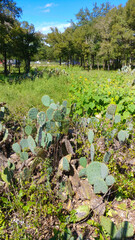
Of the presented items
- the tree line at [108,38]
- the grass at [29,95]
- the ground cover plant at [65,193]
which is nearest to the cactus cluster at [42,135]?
the ground cover plant at [65,193]

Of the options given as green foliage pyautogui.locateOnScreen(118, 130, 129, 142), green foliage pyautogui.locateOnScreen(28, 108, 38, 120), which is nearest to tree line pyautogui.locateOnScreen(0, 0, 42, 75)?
green foliage pyautogui.locateOnScreen(28, 108, 38, 120)

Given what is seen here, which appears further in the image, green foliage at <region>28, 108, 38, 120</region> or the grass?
the grass

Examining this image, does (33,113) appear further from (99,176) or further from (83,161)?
(99,176)

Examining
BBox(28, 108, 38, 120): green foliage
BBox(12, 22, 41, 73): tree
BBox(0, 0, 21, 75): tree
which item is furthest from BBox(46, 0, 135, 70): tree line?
BBox(28, 108, 38, 120): green foliage

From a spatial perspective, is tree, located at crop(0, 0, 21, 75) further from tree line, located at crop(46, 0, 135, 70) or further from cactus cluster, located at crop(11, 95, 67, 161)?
tree line, located at crop(46, 0, 135, 70)

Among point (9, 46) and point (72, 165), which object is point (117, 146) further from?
point (9, 46)

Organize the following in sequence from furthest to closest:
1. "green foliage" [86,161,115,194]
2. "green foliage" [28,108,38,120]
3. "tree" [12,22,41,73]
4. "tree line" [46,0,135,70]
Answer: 1. "tree line" [46,0,135,70]
2. "tree" [12,22,41,73]
3. "green foliage" [28,108,38,120]
4. "green foliage" [86,161,115,194]

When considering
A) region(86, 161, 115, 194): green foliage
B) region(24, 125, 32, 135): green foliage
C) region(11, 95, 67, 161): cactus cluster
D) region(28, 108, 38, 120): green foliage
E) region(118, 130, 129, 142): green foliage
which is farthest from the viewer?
region(28, 108, 38, 120): green foliage

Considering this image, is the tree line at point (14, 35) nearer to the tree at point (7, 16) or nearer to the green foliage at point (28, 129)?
the tree at point (7, 16)

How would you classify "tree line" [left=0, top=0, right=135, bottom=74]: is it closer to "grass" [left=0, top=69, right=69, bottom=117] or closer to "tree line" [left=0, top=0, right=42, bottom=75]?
"tree line" [left=0, top=0, right=42, bottom=75]

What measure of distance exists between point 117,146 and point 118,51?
22218mm

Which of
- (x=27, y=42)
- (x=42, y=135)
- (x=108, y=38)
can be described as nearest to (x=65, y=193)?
(x=42, y=135)

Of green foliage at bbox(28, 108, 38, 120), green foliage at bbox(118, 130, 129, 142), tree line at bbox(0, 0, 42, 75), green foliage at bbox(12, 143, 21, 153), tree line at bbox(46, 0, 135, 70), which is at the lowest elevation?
green foliage at bbox(12, 143, 21, 153)

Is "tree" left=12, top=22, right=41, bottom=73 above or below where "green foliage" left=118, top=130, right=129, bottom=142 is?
above
